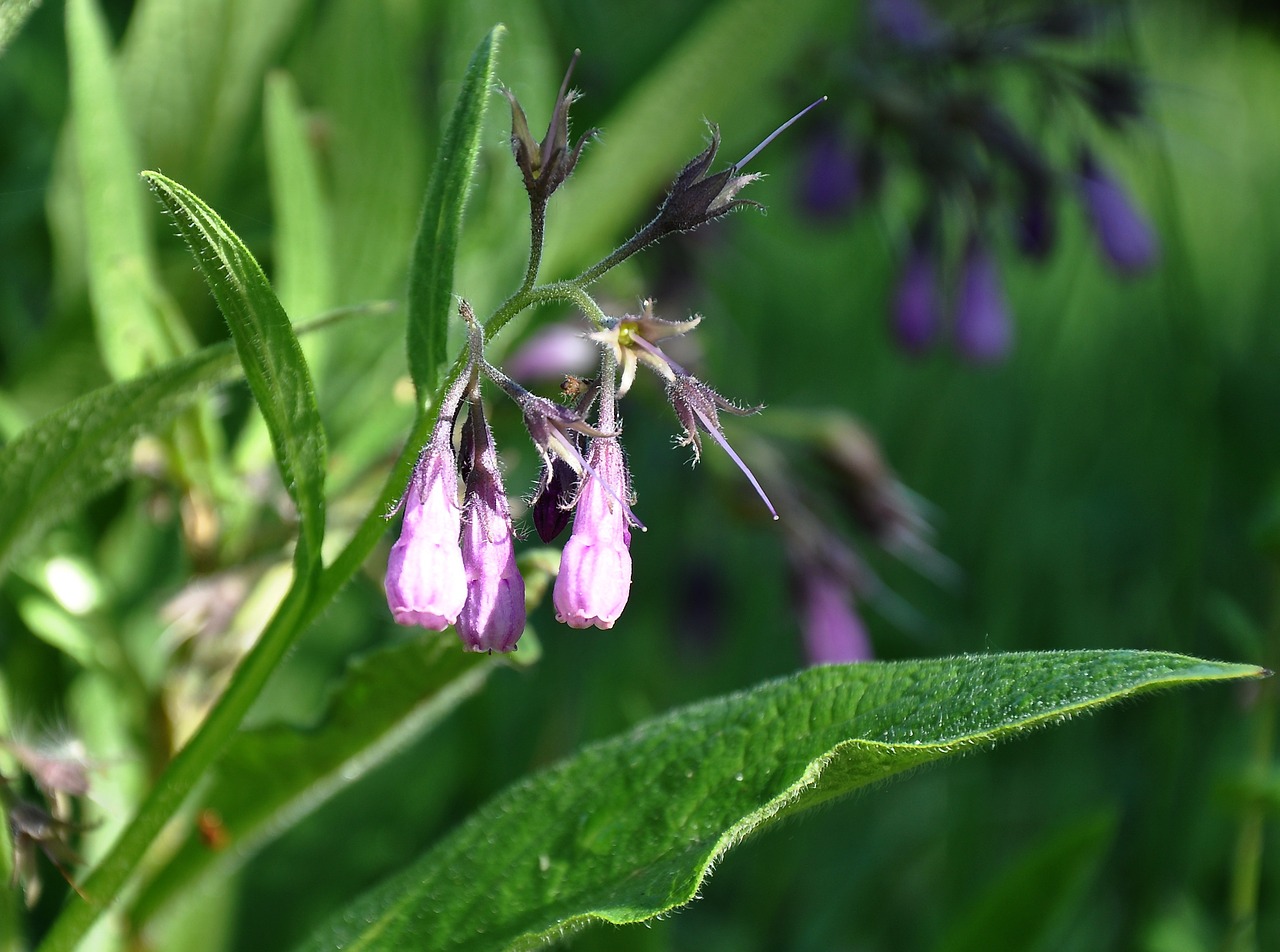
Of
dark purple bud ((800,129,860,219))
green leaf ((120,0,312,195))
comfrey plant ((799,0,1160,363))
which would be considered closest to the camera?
green leaf ((120,0,312,195))

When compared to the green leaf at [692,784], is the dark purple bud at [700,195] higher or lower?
higher

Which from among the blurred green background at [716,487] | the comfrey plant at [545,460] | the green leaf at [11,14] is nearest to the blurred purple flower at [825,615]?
the blurred green background at [716,487]

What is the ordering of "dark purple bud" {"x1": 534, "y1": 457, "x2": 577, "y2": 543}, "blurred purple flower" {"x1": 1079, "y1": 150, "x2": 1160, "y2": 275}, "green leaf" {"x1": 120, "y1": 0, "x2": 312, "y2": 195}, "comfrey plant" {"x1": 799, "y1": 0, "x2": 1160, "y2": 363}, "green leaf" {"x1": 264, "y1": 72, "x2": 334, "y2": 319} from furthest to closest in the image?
"blurred purple flower" {"x1": 1079, "y1": 150, "x2": 1160, "y2": 275}
"comfrey plant" {"x1": 799, "y1": 0, "x2": 1160, "y2": 363}
"green leaf" {"x1": 120, "y1": 0, "x2": 312, "y2": 195}
"green leaf" {"x1": 264, "y1": 72, "x2": 334, "y2": 319}
"dark purple bud" {"x1": 534, "y1": 457, "x2": 577, "y2": 543}

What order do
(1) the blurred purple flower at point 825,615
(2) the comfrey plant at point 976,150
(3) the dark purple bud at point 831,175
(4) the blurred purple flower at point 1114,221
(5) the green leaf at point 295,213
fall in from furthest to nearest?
(3) the dark purple bud at point 831,175, (4) the blurred purple flower at point 1114,221, (2) the comfrey plant at point 976,150, (1) the blurred purple flower at point 825,615, (5) the green leaf at point 295,213

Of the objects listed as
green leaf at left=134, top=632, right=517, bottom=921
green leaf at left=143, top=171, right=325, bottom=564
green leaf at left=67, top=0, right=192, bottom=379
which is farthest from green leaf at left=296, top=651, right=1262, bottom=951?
green leaf at left=67, top=0, right=192, bottom=379

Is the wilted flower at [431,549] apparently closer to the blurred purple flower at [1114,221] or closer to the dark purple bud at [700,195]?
the dark purple bud at [700,195]

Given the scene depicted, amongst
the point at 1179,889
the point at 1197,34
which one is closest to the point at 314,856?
the point at 1179,889

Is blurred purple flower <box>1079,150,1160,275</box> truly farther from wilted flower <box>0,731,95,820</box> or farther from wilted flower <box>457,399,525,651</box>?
wilted flower <box>0,731,95,820</box>
